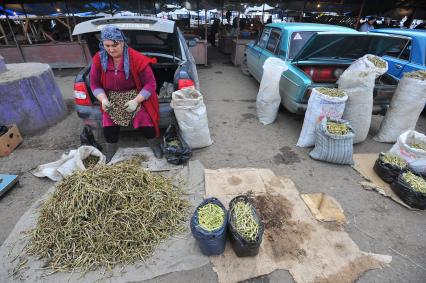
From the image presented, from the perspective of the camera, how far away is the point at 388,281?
2.09 metres

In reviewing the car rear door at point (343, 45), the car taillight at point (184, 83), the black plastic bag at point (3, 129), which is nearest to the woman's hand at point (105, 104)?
the car taillight at point (184, 83)

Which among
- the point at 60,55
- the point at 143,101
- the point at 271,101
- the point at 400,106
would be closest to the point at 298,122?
the point at 271,101

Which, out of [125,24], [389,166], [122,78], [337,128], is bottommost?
[389,166]

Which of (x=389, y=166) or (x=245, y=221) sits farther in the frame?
(x=389, y=166)

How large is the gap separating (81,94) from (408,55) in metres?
6.53

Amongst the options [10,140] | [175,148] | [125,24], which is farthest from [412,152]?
[10,140]

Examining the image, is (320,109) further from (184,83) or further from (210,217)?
(210,217)

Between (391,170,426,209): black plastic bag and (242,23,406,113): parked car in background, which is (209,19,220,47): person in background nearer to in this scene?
(242,23,406,113): parked car in background

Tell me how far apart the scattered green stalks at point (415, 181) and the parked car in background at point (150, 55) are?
3086 mm

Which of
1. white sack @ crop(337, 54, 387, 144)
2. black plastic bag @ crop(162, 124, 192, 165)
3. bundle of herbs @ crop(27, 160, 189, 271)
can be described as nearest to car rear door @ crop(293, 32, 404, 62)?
white sack @ crop(337, 54, 387, 144)

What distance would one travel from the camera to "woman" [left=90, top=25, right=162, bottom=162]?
262cm

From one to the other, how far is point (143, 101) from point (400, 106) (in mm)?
4026

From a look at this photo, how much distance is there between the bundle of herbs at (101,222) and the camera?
2.19 metres

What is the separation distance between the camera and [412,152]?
3.12m
